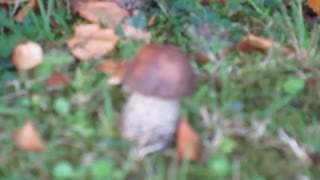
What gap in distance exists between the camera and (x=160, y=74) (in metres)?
1.53

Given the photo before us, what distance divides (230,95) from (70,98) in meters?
0.42

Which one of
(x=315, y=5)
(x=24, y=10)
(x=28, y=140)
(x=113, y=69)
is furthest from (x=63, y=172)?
(x=315, y=5)

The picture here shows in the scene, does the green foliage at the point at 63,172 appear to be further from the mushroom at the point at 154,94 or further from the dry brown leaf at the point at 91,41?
the dry brown leaf at the point at 91,41

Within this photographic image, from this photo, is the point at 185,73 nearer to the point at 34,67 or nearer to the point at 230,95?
the point at 230,95

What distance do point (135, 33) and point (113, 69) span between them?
24 cm

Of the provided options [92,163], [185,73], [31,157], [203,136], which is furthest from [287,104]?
[31,157]

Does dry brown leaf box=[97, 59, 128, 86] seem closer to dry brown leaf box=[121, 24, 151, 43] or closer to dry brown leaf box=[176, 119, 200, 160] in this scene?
dry brown leaf box=[121, 24, 151, 43]

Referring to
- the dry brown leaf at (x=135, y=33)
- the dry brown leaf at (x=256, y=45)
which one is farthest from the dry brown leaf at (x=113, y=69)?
the dry brown leaf at (x=256, y=45)

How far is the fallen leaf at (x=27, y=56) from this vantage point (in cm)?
193

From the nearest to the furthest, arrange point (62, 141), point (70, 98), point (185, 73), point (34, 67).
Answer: point (185, 73) → point (62, 141) → point (70, 98) → point (34, 67)

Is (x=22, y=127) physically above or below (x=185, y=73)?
below

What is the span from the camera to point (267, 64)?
78.3 inches

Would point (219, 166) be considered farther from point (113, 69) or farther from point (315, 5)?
point (315, 5)

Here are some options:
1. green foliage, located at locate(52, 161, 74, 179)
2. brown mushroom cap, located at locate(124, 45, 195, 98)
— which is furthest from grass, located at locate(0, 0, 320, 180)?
brown mushroom cap, located at locate(124, 45, 195, 98)
